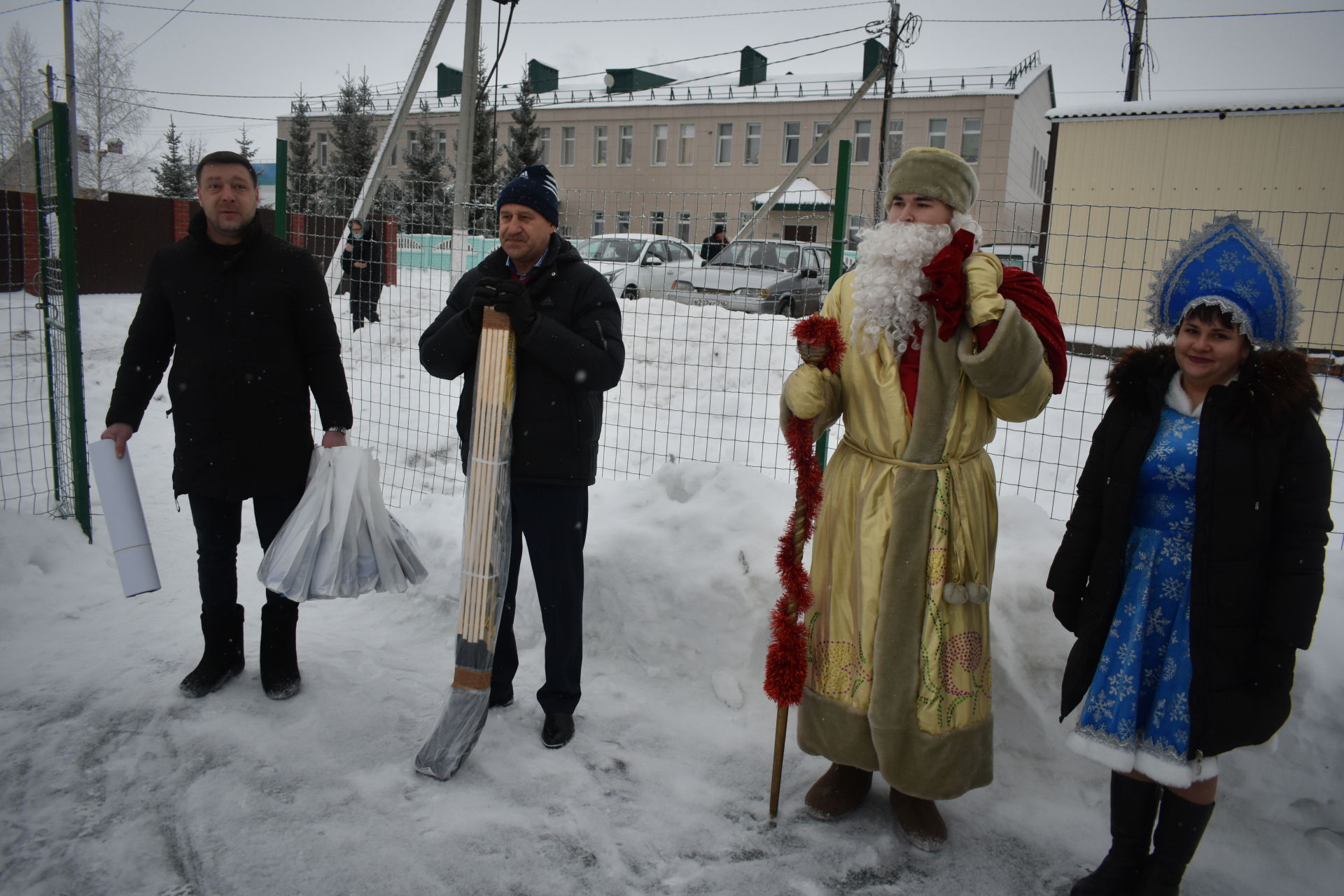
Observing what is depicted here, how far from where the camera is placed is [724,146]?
106 ft

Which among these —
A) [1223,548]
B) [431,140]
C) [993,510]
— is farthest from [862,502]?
[431,140]

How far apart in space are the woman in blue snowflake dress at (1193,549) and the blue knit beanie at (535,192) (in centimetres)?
176

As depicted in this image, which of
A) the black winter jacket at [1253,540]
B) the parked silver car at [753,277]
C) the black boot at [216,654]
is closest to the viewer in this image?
the black winter jacket at [1253,540]

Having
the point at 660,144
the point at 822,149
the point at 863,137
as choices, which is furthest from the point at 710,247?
the point at 660,144

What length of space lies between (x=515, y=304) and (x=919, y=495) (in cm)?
129

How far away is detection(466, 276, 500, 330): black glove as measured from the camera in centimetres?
254

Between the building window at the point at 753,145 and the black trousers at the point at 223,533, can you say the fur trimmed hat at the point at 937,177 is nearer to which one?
the black trousers at the point at 223,533

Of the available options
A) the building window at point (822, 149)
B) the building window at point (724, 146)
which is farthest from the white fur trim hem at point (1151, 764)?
the building window at point (724, 146)

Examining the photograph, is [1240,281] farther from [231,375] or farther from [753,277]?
[753,277]

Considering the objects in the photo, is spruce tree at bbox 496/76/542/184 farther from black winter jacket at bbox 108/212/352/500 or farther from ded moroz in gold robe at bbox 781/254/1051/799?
ded moroz in gold robe at bbox 781/254/1051/799

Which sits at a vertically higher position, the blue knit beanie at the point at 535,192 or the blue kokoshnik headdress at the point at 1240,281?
the blue knit beanie at the point at 535,192

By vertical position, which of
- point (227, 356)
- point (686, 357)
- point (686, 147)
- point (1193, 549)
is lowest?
point (1193, 549)

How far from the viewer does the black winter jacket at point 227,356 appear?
289 cm

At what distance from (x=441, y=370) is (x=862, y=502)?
141cm
